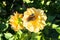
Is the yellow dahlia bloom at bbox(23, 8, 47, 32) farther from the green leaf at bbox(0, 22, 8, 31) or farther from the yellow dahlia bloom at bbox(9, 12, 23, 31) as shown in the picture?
the green leaf at bbox(0, 22, 8, 31)

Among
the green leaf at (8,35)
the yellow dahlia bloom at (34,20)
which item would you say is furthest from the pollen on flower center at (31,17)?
the green leaf at (8,35)

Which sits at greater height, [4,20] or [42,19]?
[4,20]

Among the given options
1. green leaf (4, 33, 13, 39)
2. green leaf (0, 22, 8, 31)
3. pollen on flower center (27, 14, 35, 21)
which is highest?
green leaf (0, 22, 8, 31)

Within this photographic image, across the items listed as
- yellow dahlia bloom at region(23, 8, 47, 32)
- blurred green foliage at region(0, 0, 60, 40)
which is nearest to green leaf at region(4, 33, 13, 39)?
blurred green foliage at region(0, 0, 60, 40)

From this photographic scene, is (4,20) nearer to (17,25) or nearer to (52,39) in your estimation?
(17,25)

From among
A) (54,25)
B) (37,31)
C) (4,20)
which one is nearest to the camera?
(37,31)

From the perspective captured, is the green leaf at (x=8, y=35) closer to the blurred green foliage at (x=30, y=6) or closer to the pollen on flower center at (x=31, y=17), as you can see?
the blurred green foliage at (x=30, y=6)

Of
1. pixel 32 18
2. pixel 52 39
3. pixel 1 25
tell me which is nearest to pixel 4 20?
pixel 1 25
